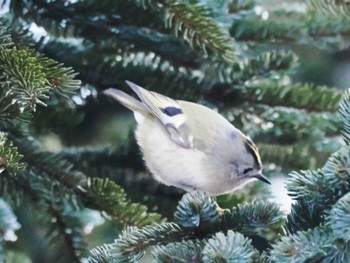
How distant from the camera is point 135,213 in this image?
3.11ft

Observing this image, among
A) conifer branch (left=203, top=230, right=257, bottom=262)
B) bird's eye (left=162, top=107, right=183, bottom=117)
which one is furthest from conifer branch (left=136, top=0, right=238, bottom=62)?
conifer branch (left=203, top=230, right=257, bottom=262)

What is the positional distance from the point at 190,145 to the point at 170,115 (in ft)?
0.16

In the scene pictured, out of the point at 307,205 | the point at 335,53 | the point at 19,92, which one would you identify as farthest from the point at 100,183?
the point at 335,53

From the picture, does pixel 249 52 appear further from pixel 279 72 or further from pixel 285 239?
pixel 285 239

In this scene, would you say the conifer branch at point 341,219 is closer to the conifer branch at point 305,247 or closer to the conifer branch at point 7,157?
the conifer branch at point 305,247

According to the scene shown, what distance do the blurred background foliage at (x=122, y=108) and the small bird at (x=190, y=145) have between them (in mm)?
32

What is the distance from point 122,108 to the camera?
1.19m

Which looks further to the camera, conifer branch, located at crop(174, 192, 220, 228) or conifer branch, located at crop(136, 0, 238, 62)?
conifer branch, located at crop(136, 0, 238, 62)

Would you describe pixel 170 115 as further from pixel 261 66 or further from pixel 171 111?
pixel 261 66

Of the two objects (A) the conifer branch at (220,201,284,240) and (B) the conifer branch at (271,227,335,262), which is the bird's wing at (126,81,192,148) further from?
(B) the conifer branch at (271,227,335,262)

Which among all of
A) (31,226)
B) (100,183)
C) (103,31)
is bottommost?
(31,226)

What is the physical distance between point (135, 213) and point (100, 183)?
0.18 ft

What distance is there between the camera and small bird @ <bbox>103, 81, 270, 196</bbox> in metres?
1.02

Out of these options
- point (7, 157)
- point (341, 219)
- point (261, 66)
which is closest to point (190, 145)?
point (261, 66)
